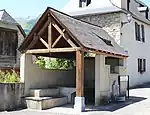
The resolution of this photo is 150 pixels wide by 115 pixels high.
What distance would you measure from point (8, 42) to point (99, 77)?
13.2 m

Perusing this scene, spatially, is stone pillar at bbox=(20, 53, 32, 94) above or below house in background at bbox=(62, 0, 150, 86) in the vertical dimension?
below

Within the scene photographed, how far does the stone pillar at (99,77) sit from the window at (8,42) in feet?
40.3

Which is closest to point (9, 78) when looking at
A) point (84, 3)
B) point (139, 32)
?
point (84, 3)

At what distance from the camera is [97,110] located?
39.8ft

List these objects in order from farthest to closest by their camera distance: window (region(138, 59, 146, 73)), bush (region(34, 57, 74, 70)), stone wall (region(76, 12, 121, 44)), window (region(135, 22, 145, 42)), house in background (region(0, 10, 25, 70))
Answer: window (region(138, 59, 146, 73))
window (region(135, 22, 145, 42))
house in background (region(0, 10, 25, 70))
stone wall (region(76, 12, 121, 44))
bush (region(34, 57, 74, 70))

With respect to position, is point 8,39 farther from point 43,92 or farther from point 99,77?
point 99,77

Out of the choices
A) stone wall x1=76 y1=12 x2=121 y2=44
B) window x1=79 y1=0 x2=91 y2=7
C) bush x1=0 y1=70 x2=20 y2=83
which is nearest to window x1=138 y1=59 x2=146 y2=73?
stone wall x1=76 y1=12 x2=121 y2=44

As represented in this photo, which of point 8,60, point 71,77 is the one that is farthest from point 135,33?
point 8,60

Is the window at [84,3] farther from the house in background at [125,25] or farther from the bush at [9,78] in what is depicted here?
the bush at [9,78]

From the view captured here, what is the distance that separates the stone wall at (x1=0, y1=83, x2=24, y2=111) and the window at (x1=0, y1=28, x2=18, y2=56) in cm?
1112

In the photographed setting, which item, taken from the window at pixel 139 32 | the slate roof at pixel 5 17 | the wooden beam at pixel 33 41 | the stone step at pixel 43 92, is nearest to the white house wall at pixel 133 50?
the window at pixel 139 32

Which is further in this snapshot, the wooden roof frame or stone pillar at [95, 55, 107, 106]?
stone pillar at [95, 55, 107, 106]

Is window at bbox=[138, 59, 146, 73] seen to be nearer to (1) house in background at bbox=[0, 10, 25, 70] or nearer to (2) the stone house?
(2) the stone house

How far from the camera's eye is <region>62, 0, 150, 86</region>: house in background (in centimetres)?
2197
